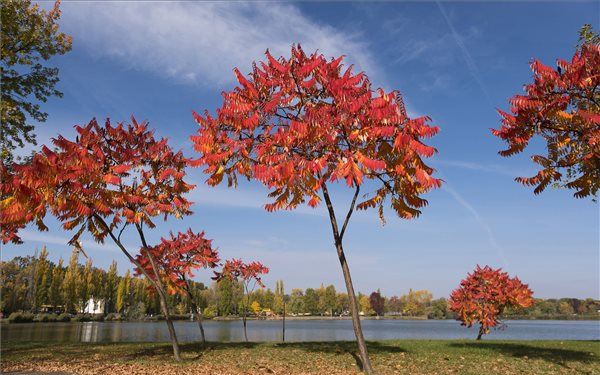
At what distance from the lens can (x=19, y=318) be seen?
226ft

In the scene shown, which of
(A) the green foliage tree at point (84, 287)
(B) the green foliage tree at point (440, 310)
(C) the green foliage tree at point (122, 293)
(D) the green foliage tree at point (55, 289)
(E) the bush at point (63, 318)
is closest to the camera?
(E) the bush at point (63, 318)

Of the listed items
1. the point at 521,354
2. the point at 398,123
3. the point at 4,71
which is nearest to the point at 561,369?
the point at 521,354

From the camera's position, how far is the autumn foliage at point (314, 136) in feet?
28.9

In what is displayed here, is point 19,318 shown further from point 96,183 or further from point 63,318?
point 96,183

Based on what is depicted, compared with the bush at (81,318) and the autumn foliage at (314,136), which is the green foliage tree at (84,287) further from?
the autumn foliage at (314,136)

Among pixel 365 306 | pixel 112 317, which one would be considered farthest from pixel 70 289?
pixel 365 306

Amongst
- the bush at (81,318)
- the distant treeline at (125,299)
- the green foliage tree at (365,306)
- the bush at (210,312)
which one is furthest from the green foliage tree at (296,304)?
the bush at (81,318)

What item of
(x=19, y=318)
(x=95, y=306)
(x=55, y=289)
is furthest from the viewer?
(x=95, y=306)

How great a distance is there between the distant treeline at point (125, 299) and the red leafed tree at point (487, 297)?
15812mm

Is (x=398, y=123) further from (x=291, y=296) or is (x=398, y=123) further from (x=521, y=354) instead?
(x=291, y=296)

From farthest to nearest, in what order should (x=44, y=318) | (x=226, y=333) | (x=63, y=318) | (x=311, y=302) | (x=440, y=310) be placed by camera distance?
1. (x=311, y=302)
2. (x=440, y=310)
3. (x=63, y=318)
4. (x=44, y=318)
5. (x=226, y=333)

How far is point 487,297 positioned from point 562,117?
63.7ft

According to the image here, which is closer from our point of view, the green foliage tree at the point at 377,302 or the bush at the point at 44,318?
the bush at the point at 44,318

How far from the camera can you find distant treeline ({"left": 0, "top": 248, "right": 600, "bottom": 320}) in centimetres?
8225
